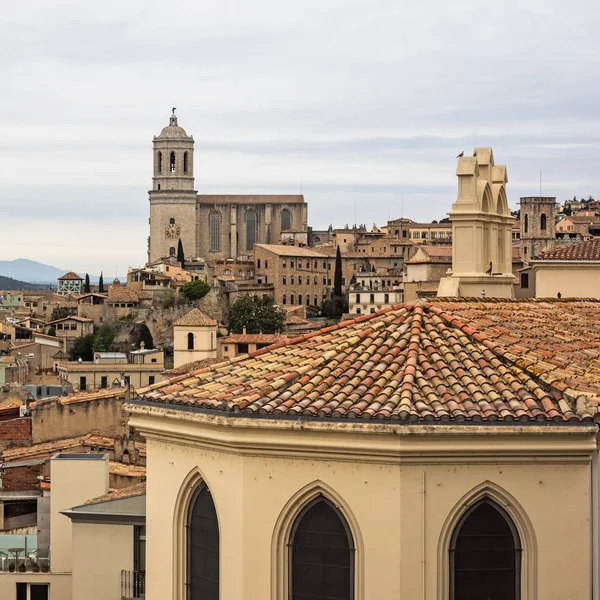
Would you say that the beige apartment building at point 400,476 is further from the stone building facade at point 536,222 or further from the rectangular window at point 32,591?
the stone building facade at point 536,222

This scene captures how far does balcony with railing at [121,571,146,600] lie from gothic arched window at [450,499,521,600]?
6653 millimetres

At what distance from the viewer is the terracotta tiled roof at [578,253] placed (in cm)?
2338

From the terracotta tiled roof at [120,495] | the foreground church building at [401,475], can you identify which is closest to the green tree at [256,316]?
the terracotta tiled roof at [120,495]

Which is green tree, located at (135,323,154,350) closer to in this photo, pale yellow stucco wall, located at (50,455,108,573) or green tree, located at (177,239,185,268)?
green tree, located at (177,239,185,268)

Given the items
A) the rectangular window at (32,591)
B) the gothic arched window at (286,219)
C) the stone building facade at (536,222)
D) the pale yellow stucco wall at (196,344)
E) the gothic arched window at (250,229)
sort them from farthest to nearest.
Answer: the gothic arched window at (286,219) → the gothic arched window at (250,229) → the stone building facade at (536,222) → the pale yellow stucco wall at (196,344) → the rectangular window at (32,591)

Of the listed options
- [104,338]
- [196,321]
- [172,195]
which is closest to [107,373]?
[196,321]

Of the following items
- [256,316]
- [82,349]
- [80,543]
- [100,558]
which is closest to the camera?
[100,558]

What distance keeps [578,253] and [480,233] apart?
895cm

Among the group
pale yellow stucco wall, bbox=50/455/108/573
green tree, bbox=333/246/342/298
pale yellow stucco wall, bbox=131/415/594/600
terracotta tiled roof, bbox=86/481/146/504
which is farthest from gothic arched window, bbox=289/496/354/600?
green tree, bbox=333/246/342/298

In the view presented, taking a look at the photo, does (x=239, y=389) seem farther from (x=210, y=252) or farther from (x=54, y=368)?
(x=210, y=252)

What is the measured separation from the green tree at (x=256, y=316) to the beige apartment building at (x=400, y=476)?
8639 centimetres

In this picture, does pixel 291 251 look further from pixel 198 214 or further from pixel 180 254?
pixel 198 214

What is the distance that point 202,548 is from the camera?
38.7 ft

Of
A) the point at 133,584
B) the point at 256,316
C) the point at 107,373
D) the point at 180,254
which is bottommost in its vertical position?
the point at 133,584
